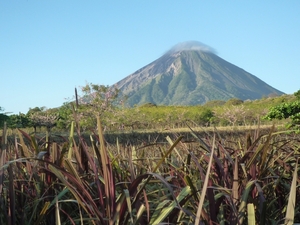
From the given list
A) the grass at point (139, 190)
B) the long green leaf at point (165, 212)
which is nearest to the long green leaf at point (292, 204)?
the grass at point (139, 190)

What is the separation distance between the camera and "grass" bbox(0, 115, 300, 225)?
4.11 ft

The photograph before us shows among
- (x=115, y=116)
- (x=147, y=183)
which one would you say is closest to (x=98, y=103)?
(x=115, y=116)

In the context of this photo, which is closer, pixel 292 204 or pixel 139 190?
pixel 292 204

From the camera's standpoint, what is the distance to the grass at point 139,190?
49.3 inches

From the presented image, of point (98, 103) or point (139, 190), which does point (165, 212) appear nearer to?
point (139, 190)

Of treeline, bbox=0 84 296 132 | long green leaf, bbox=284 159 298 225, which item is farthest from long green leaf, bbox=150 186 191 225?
treeline, bbox=0 84 296 132

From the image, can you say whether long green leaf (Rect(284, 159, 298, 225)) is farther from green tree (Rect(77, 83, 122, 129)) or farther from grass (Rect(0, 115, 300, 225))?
green tree (Rect(77, 83, 122, 129))

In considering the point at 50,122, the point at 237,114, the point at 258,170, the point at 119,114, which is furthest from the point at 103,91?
the point at 258,170

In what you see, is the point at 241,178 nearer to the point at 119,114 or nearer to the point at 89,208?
the point at 89,208

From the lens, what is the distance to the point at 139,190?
1262mm

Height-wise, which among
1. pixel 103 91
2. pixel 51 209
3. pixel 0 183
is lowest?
pixel 51 209

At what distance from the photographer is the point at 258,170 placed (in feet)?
6.24

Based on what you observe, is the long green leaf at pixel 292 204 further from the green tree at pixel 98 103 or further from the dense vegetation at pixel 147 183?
the green tree at pixel 98 103

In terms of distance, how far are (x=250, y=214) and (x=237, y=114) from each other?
3071cm
